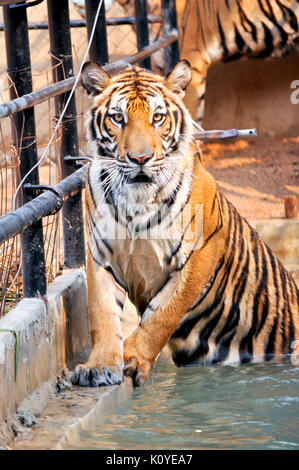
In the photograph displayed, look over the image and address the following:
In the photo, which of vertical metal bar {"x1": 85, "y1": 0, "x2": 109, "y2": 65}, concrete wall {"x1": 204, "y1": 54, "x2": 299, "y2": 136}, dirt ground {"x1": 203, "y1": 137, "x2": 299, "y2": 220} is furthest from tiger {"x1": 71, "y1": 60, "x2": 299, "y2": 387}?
concrete wall {"x1": 204, "y1": 54, "x2": 299, "y2": 136}

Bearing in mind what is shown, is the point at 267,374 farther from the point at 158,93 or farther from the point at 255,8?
the point at 255,8

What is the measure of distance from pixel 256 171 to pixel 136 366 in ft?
16.9

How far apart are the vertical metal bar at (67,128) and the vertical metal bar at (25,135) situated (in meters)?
0.53

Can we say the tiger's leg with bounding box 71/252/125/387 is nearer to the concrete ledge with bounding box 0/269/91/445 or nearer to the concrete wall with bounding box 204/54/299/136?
the concrete ledge with bounding box 0/269/91/445

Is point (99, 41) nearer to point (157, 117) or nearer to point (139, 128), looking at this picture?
point (157, 117)

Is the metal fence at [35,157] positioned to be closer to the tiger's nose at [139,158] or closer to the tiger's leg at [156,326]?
the tiger's nose at [139,158]

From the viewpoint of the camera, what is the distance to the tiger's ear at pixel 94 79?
3.39m

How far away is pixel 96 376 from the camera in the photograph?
10.3 feet

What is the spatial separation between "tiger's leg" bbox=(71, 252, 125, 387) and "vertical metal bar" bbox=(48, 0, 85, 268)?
473 millimetres

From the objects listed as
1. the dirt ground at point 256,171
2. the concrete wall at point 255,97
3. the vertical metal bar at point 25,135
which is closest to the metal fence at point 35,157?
the vertical metal bar at point 25,135

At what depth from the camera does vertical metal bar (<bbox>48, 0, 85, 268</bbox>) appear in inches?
148

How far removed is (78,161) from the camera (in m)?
3.97

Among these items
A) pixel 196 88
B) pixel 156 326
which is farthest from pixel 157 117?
pixel 196 88
